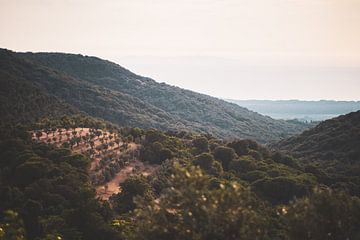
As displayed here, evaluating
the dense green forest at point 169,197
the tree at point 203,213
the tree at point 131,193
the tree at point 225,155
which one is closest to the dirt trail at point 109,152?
the dense green forest at point 169,197

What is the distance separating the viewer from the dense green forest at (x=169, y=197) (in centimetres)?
1866

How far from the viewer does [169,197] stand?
19359 mm

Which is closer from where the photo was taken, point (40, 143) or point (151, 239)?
point (151, 239)

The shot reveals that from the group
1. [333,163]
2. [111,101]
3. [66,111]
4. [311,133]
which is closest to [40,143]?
[333,163]

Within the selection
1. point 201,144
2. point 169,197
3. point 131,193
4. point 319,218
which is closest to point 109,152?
point 131,193

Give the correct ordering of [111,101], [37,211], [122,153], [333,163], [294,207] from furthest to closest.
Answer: [111,101], [333,163], [122,153], [37,211], [294,207]

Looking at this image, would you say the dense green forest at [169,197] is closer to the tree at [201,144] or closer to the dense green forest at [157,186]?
the dense green forest at [157,186]

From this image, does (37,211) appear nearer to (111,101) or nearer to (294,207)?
(294,207)

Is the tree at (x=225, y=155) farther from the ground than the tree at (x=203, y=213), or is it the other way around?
the tree at (x=203, y=213)

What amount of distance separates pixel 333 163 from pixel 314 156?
47.6 ft

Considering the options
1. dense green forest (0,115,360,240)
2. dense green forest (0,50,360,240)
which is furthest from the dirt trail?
dense green forest (0,115,360,240)

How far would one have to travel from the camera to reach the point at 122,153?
206 feet

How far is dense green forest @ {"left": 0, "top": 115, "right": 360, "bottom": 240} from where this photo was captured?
61.2ft

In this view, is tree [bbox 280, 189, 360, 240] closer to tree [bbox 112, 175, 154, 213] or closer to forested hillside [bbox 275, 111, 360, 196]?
tree [bbox 112, 175, 154, 213]
